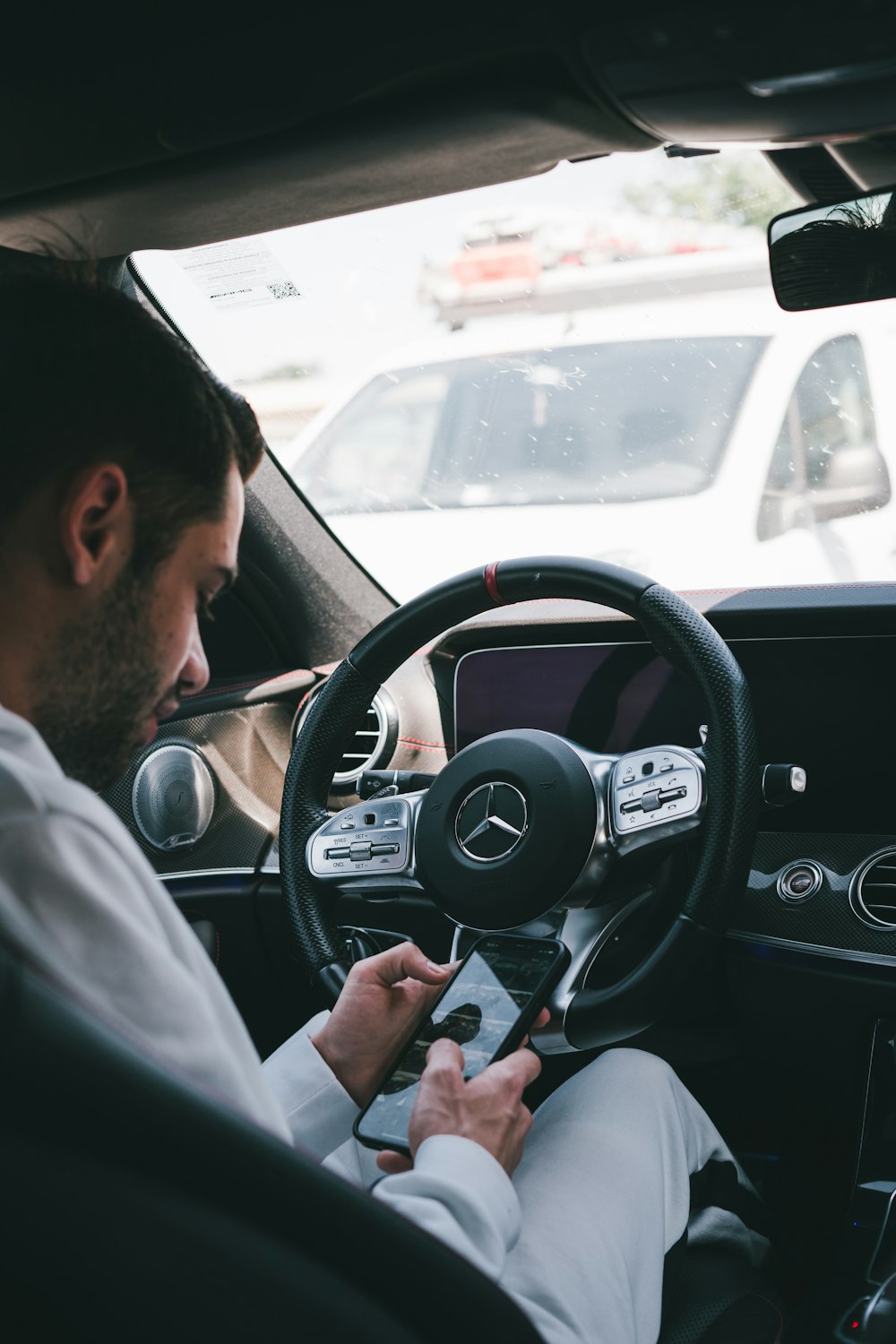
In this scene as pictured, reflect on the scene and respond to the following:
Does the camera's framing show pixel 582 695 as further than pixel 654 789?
Yes

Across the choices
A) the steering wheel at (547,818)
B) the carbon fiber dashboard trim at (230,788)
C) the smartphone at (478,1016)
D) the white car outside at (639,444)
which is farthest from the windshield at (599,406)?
the smartphone at (478,1016)

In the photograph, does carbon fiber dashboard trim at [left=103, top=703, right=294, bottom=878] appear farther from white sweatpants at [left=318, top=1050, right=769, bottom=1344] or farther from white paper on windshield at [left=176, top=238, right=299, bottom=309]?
white sweatpants at [left=318, top=1050, right=769, bottom=1344]

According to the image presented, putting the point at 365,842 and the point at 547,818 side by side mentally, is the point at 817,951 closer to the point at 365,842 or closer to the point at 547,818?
the point at 547,818

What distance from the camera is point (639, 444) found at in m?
3.27

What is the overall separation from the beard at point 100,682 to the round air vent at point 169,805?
4.40ft

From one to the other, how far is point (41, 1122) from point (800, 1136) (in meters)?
1.59

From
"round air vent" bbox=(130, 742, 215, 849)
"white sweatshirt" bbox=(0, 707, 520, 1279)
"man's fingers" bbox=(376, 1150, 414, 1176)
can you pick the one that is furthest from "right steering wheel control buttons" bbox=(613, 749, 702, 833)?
"round air vent" bbox=(130, 742, 215, 849)

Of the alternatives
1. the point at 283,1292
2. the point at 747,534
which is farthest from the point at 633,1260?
the point at 747,534

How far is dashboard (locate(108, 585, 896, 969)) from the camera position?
190cm

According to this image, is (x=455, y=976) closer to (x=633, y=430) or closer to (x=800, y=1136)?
(x=800, y=1136)

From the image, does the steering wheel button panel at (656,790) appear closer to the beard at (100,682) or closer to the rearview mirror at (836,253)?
the rearview mirror at (836,253)

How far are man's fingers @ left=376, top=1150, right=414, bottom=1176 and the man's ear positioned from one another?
69 centimetres

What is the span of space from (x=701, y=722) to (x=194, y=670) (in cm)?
104

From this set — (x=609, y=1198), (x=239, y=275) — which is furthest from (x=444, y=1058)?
(x=239, y=275)
